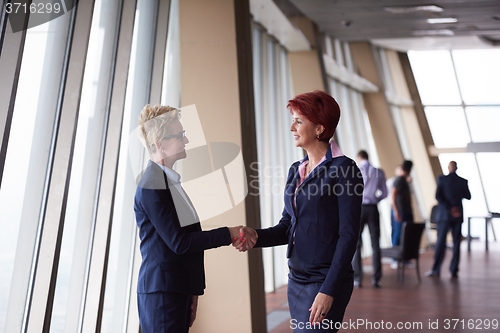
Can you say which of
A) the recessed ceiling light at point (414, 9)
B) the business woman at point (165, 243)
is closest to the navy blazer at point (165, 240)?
the business woman at point (165, 243)

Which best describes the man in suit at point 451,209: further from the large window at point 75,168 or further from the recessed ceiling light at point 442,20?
the large window at point 75,168

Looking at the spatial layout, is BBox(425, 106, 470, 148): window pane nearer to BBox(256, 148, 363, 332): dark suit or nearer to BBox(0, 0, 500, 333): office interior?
BBox(0, 0, 500, 333): office interior

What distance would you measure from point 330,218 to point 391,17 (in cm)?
668

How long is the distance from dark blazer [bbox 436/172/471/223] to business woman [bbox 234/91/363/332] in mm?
5310

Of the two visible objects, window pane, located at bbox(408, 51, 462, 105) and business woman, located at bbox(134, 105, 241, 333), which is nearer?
business woman, located at bbox(134, 105, 241, 333)

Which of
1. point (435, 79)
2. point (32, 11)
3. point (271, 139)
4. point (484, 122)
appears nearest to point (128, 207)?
point (32, 11)

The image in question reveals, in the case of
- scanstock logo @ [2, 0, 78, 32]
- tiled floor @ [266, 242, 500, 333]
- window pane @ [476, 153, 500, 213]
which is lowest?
tiled floor @ [266, 242, 500, 333]

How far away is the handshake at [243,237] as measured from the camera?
1.97m

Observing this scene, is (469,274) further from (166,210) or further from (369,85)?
(166,210)

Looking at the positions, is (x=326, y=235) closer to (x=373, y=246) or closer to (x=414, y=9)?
(x=373, y=246)

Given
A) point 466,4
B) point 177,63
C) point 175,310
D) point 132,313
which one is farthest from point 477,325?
point 466,4

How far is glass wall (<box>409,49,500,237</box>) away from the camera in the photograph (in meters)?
12.7

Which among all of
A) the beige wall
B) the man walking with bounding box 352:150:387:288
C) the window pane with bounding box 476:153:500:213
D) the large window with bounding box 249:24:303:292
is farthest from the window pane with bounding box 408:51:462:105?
the beige wall

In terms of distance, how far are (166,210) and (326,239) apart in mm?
634
